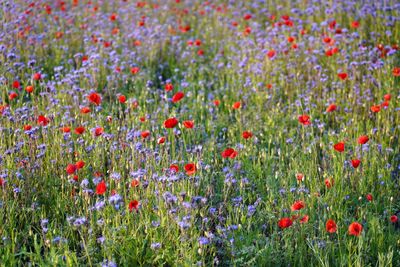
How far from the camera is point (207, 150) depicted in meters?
4.32

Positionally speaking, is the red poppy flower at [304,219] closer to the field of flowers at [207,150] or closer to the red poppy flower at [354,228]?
the field of flowers at [207,150]

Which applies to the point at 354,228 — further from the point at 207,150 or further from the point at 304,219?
the point at 207,150

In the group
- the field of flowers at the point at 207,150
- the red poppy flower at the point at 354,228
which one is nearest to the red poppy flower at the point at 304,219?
the field of flowers at the point at 207,150

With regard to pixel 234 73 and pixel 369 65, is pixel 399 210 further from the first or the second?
pixel 234 73

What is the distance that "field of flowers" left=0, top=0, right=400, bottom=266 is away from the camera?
3201 millimetres

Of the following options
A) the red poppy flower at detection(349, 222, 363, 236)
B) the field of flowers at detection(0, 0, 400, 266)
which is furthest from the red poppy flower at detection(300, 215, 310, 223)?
the red poppy flower at detection(349, 222, 363, 236)

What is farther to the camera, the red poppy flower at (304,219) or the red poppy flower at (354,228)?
the red poppy flower at (304,219)

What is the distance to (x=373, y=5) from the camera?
6793mm

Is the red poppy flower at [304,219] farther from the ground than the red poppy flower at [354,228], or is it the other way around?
the red poppy flower at [354,228]

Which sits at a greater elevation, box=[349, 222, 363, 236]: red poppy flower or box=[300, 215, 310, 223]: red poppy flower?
box=[349, 222, 363, 236]: red poppy flower

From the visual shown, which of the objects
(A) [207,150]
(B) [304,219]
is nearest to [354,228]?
(B) [304,219]

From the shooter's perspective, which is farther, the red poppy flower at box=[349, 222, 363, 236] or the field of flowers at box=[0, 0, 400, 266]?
the field of flowers at box=[0, 0, 400, 266]

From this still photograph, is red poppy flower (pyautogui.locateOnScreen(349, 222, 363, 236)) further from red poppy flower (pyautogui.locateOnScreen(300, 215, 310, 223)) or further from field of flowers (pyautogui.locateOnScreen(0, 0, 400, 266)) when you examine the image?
red poppy flower (pyautogui.locateOnScreen(300, 215, 310, 223))

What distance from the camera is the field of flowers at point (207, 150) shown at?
320 cm
